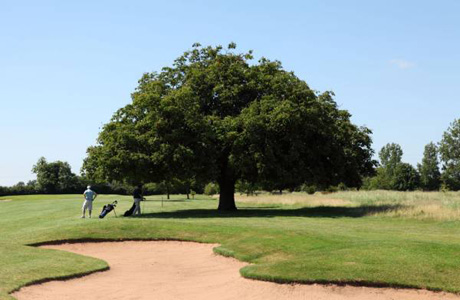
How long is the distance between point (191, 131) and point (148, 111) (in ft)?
12.3

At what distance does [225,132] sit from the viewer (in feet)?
118

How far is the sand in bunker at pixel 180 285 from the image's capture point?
13.0 meters

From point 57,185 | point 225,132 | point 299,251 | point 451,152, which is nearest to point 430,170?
point 451,152

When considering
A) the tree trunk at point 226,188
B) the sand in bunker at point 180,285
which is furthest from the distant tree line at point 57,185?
the sand in bunker at point 180,285

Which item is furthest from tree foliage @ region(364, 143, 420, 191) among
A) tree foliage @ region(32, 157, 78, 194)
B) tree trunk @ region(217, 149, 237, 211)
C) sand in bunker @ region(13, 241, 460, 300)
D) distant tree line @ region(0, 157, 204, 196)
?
sand in bunker @ region(13, 241, 460, 300)

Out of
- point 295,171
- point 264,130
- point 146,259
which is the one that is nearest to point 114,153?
point 264,130

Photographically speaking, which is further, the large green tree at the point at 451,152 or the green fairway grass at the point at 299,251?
the large green tree at the point at 451,152

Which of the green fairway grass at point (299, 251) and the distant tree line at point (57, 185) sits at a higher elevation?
the distant tree line at point (57, 185)

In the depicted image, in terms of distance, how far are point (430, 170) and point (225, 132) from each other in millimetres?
113615

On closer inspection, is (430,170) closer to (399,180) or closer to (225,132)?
(399,180)

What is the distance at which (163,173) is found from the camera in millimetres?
36156

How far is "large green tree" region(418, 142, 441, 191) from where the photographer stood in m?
130

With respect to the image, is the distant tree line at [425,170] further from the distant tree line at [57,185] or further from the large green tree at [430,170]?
the distant tree line at [57,185]

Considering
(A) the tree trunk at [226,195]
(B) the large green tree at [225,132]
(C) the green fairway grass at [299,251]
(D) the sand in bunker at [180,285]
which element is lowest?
(D) the sand in bunker at [180,285]
